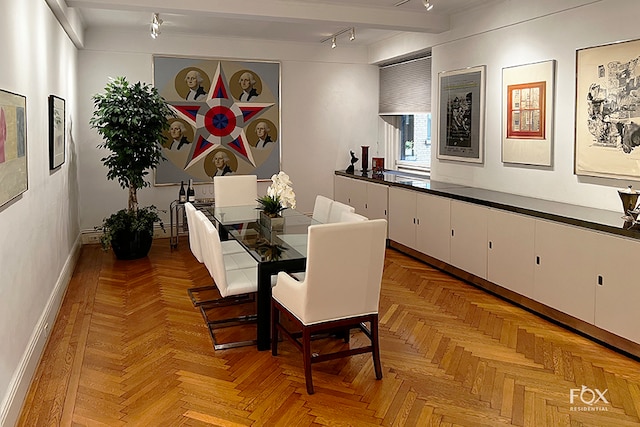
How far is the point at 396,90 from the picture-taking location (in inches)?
306

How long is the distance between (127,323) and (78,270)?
6.24 feet

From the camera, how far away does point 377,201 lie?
273 inches

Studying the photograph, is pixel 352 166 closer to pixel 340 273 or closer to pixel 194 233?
pixel 194 233

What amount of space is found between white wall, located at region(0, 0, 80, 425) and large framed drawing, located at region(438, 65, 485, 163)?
395 cm

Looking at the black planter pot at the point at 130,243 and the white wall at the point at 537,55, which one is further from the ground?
the white wall at the point at 537,55

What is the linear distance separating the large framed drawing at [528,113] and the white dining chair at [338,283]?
2.39m

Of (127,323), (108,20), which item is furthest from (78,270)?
→ (108,20)

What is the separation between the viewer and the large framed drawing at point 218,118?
7234mm

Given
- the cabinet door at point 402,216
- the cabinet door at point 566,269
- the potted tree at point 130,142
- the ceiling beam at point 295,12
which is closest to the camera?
the cabinet door at point 566,269

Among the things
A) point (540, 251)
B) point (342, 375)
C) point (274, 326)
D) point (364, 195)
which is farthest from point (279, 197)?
point (364, 195)

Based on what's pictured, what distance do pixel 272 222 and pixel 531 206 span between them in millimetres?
2110

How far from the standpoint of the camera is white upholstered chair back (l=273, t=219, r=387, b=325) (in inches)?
119

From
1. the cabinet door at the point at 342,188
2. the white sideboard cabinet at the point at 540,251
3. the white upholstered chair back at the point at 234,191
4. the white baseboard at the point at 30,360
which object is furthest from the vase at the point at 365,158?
the white baseboard at the point at 30,360

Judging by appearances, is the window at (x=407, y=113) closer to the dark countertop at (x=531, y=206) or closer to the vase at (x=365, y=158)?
the vase at (x=365, y=158)
